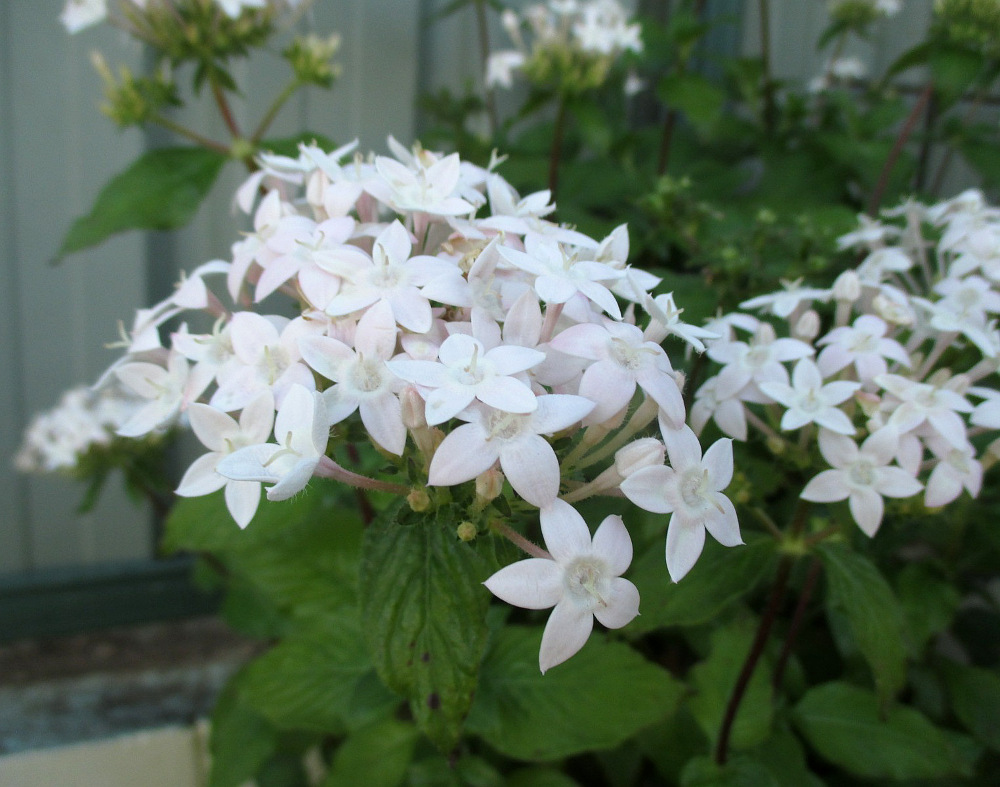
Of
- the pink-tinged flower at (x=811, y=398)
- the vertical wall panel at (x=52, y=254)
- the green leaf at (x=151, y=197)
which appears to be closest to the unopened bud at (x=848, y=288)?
the pink-tinged flower at (x=811, y=398)

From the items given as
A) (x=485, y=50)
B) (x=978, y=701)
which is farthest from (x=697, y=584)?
(x=485, y=50)

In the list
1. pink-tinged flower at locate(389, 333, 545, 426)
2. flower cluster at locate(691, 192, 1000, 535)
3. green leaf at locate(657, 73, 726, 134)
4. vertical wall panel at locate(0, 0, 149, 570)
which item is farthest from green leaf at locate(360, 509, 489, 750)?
vertical wall panel at locate(0, 0, 149, 570)

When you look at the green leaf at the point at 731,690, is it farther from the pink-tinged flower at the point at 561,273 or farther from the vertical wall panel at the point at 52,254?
the vertical wall panel at the point at 52,254

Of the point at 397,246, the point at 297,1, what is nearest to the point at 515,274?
the point at 397,246

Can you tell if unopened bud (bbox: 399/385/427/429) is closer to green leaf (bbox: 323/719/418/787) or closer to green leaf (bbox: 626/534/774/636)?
green leaf (bbox: 626/534/774/636)

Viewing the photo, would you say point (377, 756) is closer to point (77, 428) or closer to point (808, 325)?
point (808, 325)

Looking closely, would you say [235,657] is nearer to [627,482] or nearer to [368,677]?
[368,677]

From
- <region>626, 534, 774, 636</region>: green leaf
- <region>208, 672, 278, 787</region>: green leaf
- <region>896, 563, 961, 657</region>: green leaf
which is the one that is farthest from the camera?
<region>208, 672, 278, 787</region>: green leaf
